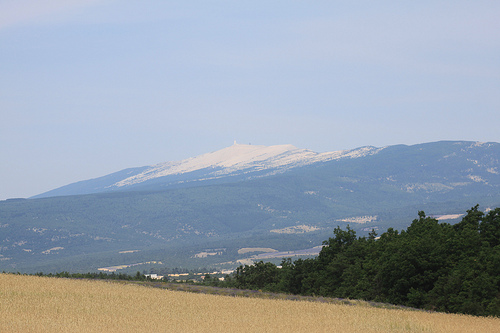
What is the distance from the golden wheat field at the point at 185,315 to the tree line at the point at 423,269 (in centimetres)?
458

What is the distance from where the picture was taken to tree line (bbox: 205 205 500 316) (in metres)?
37.1

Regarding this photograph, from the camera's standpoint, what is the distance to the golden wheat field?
26406mm

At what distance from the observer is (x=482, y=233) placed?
4547 centimetres

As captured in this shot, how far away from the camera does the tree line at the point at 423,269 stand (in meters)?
37.1

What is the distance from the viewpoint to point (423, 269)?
41844mm

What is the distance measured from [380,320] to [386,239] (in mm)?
22033

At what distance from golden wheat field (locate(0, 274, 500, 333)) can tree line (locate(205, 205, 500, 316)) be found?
458cm

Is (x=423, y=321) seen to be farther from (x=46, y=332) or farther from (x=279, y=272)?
(x=279, y=272)

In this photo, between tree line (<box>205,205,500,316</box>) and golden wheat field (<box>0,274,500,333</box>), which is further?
tree line (<box>205,205,500,316</box>)

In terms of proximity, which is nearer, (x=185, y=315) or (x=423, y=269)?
(x=185, y=315)

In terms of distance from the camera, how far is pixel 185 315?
3022 cm

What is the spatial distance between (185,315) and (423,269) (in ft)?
58.9

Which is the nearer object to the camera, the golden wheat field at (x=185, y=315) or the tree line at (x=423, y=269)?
the golden wheat field at (x=185, y=315)

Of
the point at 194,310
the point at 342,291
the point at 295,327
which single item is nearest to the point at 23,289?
the point at 194,310
